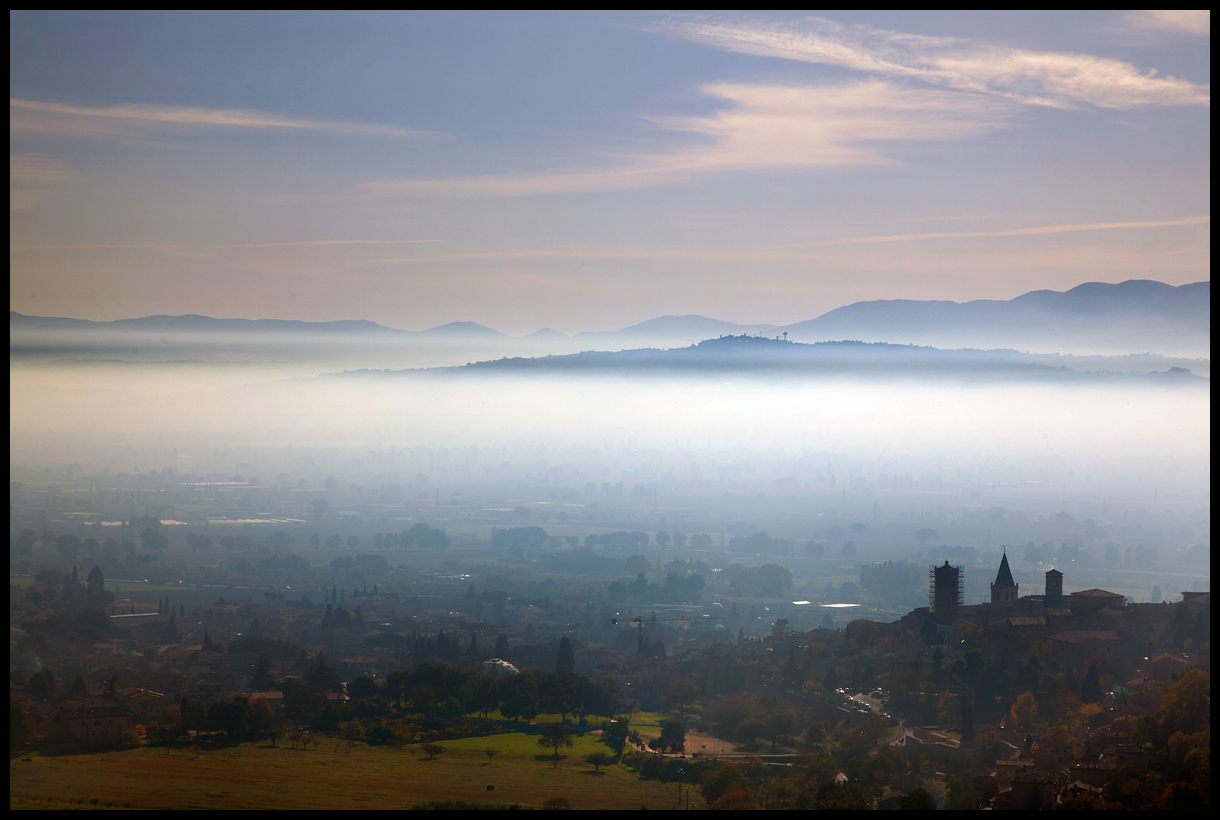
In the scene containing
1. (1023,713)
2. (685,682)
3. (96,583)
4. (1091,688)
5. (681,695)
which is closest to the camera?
(1023,713)

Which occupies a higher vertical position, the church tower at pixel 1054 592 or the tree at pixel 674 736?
the church tower at pixel 1054 592

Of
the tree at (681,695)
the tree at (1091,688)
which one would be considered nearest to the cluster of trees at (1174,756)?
the tree at (1091,688)

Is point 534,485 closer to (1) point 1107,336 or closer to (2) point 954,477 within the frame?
→ (2) point 954,477

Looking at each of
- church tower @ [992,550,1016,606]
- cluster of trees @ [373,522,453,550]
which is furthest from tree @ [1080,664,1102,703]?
cluster of trees @ [373,522,453,550]

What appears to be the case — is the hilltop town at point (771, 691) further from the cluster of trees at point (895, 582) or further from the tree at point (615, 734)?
the cluster of trees at point (895, 582)

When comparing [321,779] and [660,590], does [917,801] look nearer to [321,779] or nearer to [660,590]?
[321,779]

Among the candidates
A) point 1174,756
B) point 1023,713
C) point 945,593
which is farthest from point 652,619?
point 1174,756

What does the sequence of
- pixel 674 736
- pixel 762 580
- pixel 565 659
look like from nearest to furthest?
pixel 674 736 → pixel 565 659 → pixel 762 580
